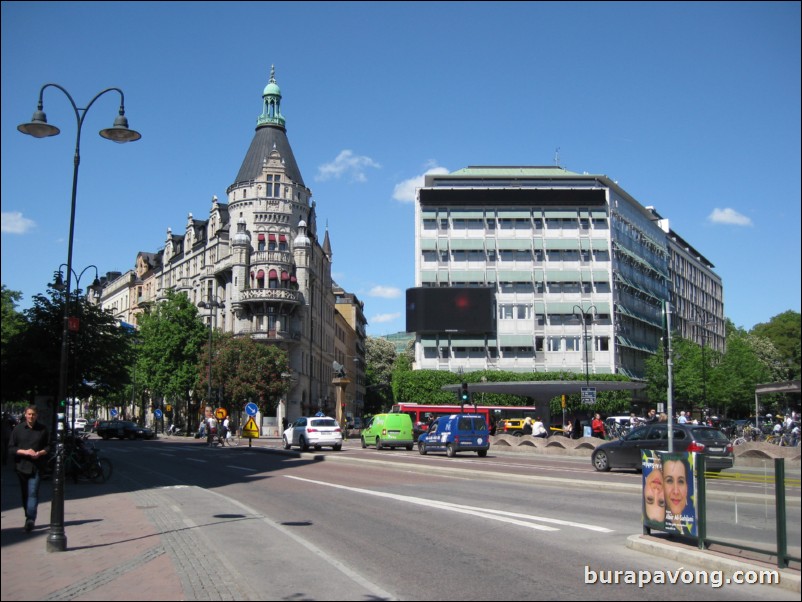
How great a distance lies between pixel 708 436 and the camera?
24.9m

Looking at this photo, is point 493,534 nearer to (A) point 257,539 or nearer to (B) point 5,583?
(A) point 257,539

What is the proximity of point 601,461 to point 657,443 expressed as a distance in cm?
235

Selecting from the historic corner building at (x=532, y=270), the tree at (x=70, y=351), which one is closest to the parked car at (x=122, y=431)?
the historic corner building at (x=532, y=270)

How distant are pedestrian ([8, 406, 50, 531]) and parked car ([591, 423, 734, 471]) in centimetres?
1731

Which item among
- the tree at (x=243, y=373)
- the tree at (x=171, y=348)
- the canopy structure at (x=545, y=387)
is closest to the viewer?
the canopy structure at (x=545, y=387)

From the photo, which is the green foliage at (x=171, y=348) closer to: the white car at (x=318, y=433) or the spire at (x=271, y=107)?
the spire at (x=271, y=107)

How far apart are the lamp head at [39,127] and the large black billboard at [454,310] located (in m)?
68.7

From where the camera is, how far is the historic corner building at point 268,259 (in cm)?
8044

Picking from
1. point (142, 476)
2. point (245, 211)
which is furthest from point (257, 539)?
point (245, 211)

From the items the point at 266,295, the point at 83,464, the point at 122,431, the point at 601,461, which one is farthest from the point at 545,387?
the point at 83,464

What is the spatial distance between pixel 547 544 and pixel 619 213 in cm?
8547

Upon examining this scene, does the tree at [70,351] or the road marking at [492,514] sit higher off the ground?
the tree at [70,351]

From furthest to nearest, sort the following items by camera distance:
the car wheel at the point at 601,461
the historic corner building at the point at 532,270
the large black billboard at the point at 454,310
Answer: the historic corner building at the point at 532,270
the large black billboard at the point at 454,310
the car wheel at the point at 601,461

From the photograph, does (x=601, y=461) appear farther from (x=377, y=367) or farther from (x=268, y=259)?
(x=377, y=367)
